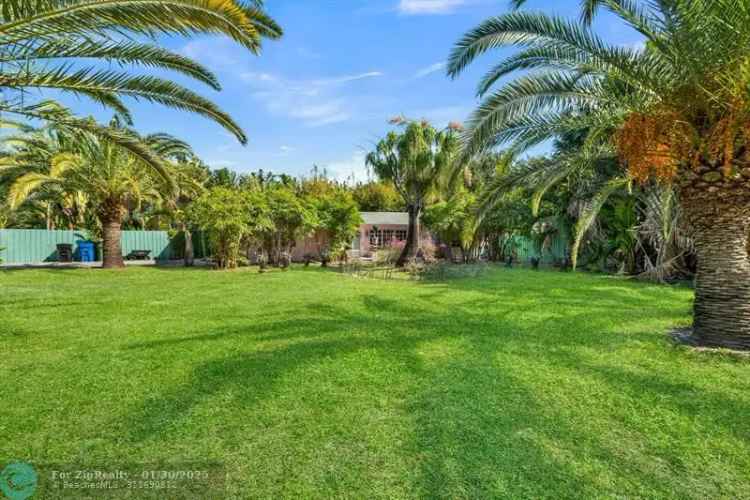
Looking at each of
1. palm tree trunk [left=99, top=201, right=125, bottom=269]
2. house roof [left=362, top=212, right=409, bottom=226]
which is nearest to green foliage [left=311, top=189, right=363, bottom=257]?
house roof [left=362, top=212, right=409, bottom=226]

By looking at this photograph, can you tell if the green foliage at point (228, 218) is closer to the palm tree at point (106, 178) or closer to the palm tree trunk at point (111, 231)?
the palm tree at point (106, 178)

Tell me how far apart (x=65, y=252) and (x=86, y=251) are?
1.04 m

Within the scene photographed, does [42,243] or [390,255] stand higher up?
[42,243]

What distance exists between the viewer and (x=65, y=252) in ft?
75.1

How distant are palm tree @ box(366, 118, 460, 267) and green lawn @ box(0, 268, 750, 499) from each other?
1262cm

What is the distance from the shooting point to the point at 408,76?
12.7 meters

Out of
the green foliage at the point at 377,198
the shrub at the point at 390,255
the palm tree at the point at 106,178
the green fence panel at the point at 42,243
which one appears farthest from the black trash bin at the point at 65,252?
the green foliage at the point at 377,198

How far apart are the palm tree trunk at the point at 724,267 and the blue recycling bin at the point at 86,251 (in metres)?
26.6

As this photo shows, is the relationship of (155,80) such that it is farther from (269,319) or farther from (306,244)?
(306,244)

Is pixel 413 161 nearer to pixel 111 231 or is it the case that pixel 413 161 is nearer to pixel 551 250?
pixel 551 250

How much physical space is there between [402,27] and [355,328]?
23.9 feet

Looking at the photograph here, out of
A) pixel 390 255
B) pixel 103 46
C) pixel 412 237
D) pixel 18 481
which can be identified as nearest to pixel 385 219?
pixel 390 255

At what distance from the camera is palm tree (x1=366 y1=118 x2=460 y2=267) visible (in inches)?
765

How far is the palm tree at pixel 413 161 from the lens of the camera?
19422 millimetres
